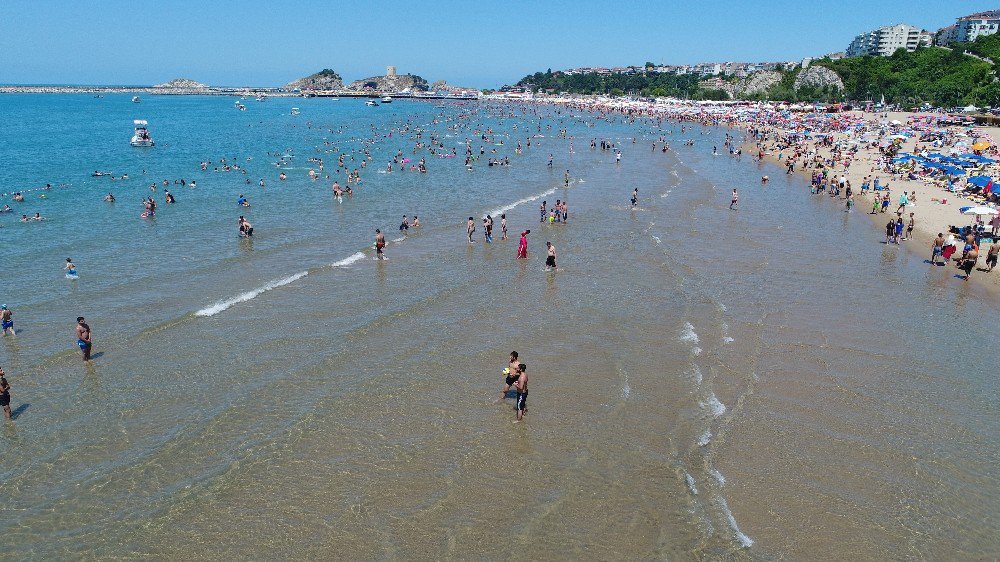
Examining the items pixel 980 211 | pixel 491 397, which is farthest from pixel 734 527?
pixel 980 211

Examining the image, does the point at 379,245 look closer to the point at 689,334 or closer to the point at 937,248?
the point at 689,334

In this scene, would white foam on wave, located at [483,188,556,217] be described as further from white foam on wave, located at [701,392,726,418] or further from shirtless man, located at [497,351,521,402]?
white foam on wave, located at [701,392,726,418]

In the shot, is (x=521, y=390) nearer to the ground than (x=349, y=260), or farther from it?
farther from it

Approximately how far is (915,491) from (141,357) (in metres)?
17.2

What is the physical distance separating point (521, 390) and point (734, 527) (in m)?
4.66

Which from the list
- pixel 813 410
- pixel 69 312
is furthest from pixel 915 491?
pixel 69 312

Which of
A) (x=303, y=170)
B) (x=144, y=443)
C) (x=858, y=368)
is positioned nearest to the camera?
(x=144, y=443)

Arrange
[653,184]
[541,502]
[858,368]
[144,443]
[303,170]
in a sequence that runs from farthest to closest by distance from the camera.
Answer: [303,170]
[653,184]
[858,368]
[144,443]
[541,502]

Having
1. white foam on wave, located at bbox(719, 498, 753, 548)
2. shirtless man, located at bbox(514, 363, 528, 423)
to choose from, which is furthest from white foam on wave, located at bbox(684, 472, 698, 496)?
shirtless man, located at bbox(514, 363, 528, 423)

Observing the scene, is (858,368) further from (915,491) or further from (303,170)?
(303,170)

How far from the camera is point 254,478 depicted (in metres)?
11.3

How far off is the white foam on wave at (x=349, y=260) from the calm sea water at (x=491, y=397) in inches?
9.5

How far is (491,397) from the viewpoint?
46.3 feet

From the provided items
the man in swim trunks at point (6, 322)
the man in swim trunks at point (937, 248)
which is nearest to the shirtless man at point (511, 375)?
the man in swim trunks at point (6, 322)
